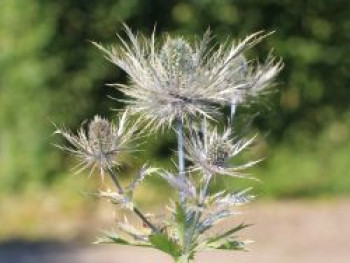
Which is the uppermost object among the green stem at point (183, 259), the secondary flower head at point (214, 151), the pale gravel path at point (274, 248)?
the pale gravel path at point (274, 248)

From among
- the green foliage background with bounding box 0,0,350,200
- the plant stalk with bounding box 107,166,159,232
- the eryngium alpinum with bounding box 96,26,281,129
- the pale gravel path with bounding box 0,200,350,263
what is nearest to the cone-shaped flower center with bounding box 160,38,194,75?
the eryngium alpinum with bounding box 96,26,281,129

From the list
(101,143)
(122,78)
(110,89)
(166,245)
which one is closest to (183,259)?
(166,245)

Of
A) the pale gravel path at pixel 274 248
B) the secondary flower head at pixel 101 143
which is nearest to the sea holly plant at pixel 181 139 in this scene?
the secondary flower head at pixel 101 143

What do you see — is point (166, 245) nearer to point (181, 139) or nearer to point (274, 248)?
point (181, 139)

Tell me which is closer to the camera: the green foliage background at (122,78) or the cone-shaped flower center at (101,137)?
the cone-shaped flower center at (101,137)

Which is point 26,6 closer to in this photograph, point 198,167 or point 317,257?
point 317,257

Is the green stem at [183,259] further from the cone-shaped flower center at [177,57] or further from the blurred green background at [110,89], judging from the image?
the blurred green background at [110,89]

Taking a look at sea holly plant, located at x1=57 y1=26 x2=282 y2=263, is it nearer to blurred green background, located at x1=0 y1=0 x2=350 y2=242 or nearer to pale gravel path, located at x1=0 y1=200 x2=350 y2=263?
pale gravel path, located at x1=0 y1=200 x2=350 y2=263

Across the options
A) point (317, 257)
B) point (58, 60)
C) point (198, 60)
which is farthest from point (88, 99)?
point (198, 60)
